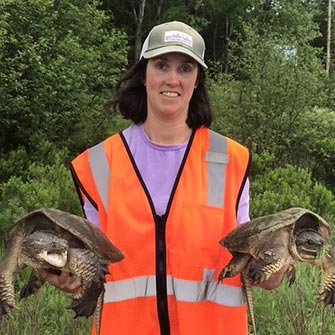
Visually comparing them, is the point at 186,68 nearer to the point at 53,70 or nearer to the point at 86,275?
the point at 86,275

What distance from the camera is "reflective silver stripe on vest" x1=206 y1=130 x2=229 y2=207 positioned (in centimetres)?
260

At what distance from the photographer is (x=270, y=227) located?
2283mm

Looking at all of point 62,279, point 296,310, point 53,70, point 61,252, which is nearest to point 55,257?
point 61,252

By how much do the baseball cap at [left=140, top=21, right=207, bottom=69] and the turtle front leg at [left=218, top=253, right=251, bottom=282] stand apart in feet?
2.82

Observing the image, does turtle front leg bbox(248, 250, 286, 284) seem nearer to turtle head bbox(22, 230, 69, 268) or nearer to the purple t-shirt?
the purple t-shirt

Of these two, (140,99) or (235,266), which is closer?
(235,266)

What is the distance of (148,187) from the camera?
2.63m

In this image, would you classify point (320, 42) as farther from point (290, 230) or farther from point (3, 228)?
point (290, 230)

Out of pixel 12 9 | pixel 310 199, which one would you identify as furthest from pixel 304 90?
pixel 12 9

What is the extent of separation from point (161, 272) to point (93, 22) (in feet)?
39.8

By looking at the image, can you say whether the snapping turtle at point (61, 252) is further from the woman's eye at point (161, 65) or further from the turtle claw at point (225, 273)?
the woman's eye at point (161, 65)

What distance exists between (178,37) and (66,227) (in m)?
0.98

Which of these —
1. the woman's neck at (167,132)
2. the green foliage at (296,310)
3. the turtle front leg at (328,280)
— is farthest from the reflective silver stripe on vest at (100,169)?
the green foliage at (296,310)

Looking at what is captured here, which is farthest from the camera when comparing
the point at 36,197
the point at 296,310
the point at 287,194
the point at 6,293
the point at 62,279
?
the point at 287,194
